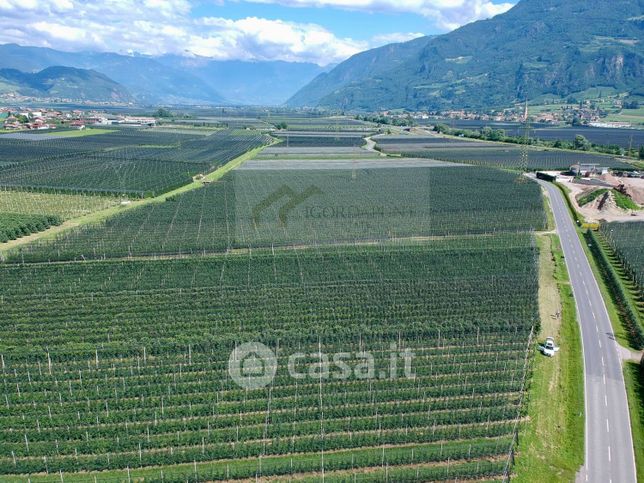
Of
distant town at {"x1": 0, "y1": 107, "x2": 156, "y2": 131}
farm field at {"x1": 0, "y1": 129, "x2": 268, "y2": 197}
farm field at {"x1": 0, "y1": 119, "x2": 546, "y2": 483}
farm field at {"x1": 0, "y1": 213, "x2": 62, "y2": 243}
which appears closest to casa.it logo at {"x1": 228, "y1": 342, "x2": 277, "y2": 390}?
farm field at {"x1": 0, "y1": 119, "x2": 546, "y2": 483}

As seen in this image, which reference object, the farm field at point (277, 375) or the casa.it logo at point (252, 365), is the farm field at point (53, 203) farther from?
the casa.it logo at point (252, 365)

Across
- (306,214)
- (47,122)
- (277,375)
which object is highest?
(47,122)

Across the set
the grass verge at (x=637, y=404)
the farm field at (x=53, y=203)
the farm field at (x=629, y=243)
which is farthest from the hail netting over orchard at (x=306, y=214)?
the grass verge at (x=637, y=404)

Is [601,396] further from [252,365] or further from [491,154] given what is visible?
[491,154]

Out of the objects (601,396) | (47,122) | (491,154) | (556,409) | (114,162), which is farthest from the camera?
(47,122)

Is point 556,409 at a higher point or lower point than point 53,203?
lower

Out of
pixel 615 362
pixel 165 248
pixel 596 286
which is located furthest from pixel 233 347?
pixel 596 286

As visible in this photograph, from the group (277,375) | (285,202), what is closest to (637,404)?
(277,375)
